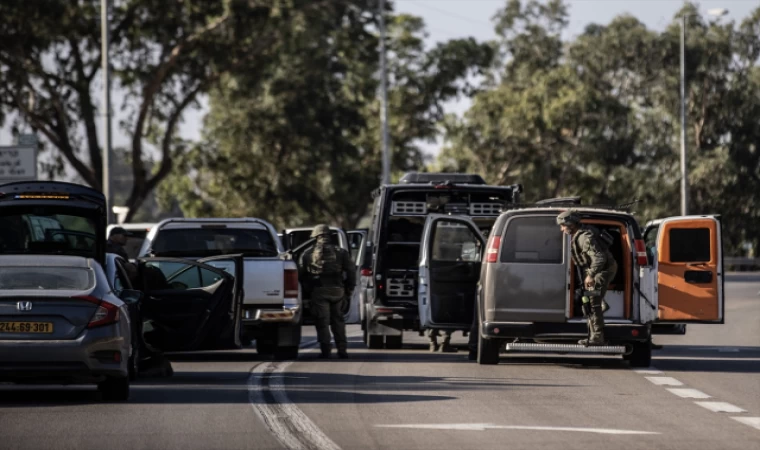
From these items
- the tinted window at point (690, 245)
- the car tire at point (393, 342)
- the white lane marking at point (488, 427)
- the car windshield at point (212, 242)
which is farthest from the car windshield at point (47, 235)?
the tinted window at point (690, 245)

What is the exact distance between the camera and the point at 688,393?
596 inches

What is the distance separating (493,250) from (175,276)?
3512mm

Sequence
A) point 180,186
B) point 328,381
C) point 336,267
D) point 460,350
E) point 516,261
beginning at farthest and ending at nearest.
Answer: point 180,186 → point 460,350 → point 336,267 → point 516,261 → point 328,381

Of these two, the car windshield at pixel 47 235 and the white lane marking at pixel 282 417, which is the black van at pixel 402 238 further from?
the car windshield at pixel 47 235

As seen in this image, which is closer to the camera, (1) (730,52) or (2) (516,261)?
(2) (516,261)

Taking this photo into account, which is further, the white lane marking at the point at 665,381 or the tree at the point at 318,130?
the tree at the point at 318,130

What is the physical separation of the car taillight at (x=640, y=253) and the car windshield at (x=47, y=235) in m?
5.98

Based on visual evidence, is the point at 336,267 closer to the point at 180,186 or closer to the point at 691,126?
the point at 180,186

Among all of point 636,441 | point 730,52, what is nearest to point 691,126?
point 730,52

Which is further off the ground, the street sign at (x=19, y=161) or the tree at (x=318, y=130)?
the tree at (x=318, y=130)

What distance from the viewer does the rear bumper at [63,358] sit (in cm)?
1343

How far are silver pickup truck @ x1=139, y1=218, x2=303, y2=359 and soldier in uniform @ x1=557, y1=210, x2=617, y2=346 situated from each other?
3.84 m

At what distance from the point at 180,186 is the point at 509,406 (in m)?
57.8

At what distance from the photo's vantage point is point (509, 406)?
13.7 metres
